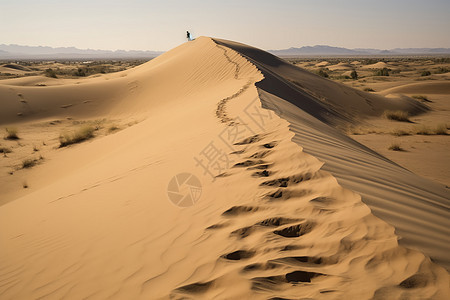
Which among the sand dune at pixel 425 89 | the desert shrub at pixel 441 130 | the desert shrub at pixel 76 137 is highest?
the sand dune at pixel 425 89

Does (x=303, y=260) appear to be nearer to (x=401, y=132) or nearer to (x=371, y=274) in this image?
(x=371, y=274)

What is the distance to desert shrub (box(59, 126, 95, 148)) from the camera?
10.1m

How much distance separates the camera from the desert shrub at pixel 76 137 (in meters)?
10.1

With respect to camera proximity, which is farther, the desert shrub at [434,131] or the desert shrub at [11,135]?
→ the desert shrub at [11,135]

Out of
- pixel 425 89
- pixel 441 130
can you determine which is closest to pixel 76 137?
pixel 441 130

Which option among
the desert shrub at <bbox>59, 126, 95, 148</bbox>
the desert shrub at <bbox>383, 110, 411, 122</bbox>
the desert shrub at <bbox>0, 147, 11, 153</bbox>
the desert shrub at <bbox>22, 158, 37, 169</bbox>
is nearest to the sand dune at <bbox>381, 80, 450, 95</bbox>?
the desert shrub at <bbox>383, 110, 411, 122</bbox>

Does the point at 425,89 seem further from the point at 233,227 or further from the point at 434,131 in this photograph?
the point at 233,227

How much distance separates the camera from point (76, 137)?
10.3 m

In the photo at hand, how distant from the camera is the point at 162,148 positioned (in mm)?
5680

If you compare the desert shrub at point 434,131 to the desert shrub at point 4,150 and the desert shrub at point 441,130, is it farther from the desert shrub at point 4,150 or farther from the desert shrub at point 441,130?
the desert shrub at point 4,150

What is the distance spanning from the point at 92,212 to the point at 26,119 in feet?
40.3

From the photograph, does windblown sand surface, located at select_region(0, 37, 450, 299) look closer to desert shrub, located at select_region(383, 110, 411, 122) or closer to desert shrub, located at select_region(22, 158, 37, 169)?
desert shrub, located at select_region(22, 158, 37, 169)

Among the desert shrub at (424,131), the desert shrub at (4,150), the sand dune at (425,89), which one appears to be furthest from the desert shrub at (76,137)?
the sand dune at (425,89)

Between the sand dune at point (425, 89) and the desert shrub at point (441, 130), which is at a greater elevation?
the sand dune at point (425, 89)
